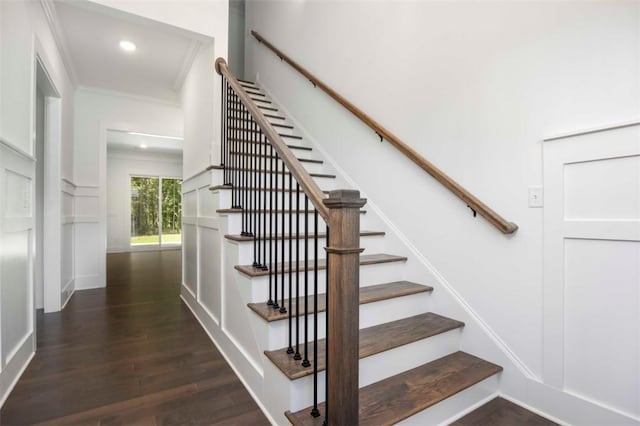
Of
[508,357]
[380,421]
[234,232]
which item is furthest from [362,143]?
[380,421]

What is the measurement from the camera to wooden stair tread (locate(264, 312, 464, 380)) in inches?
56.8

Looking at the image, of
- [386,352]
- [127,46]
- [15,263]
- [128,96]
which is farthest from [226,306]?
[128,96]

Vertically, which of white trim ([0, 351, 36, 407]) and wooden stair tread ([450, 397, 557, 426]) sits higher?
white trim ([0, 351, 36, 407])

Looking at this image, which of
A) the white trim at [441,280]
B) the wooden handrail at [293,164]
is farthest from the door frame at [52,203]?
the white trim at [441,280]

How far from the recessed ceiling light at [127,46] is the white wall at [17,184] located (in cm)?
85

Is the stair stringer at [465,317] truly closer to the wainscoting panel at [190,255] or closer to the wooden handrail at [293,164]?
the wooden handrail at [293,164]

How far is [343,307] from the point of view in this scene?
1.10 metres

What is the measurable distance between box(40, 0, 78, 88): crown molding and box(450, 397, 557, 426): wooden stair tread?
13.5 ft

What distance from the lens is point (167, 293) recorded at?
157 inches

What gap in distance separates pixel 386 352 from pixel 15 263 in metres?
2.28

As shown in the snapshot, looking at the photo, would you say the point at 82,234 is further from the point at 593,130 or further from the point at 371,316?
the point at 593,130

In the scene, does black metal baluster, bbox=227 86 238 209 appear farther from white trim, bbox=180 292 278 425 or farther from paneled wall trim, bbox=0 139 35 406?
paneled wall trim, bbox=0 139 35 406

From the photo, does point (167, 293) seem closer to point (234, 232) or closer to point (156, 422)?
point (234, 232)

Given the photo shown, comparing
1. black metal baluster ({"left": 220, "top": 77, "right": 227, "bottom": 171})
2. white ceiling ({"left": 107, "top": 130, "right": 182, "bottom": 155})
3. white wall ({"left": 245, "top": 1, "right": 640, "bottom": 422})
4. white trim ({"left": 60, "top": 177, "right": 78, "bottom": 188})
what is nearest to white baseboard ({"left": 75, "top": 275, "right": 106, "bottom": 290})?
white trim ({"left": 60, "top": 177, "right": 78, "bottom": 188})
